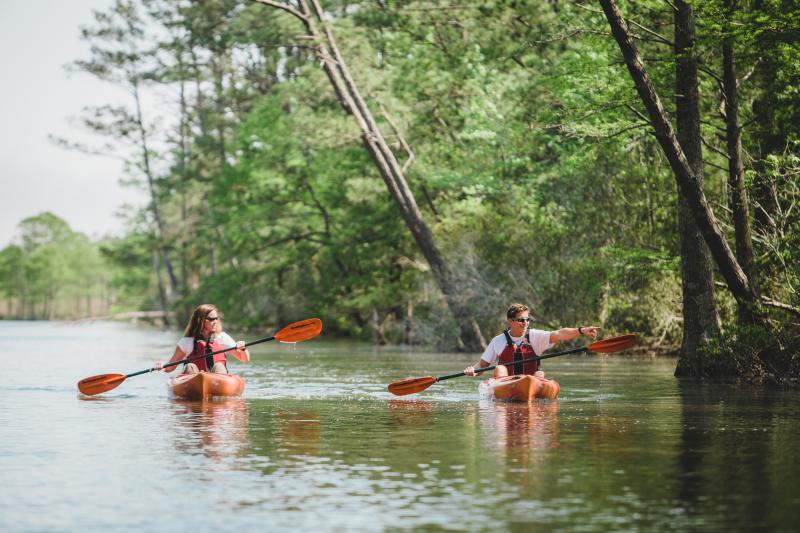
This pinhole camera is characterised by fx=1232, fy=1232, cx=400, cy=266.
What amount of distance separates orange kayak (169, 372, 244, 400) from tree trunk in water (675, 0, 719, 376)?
7.22 meters

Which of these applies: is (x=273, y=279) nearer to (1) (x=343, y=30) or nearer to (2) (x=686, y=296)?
(1) (x=343, y=30)

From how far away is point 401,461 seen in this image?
9.61 m

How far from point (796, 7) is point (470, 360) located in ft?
41.6

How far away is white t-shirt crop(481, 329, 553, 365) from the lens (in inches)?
586

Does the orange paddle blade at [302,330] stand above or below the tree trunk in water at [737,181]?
below

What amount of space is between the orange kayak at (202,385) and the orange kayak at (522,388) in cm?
351

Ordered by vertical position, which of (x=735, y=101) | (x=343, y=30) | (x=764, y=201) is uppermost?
(x=343, y=30)

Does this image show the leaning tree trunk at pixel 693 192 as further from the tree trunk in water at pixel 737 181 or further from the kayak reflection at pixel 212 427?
the kayak reflection at pixel 212 427

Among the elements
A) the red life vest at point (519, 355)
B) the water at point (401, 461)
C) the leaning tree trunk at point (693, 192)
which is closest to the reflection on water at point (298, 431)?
the water at point (401, 461)

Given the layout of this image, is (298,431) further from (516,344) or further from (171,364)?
(171,364)

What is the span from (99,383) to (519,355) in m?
5.74

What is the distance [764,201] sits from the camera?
66.3 ft

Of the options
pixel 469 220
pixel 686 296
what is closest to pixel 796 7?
pixel 686 296

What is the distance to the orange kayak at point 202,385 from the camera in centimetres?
1581
